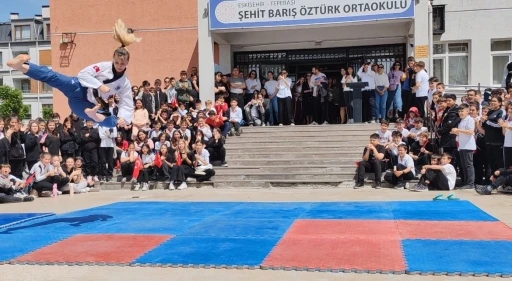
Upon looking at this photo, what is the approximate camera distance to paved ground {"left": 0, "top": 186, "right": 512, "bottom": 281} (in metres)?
4.82

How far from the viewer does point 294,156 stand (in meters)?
14.2

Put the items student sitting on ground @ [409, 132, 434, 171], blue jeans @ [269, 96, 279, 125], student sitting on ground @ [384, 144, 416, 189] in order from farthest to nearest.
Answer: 1. blue jeans @ [269, 96, 279, 125]
2. student sitting on ground @ [409, 132, 434, 171]
3. student sitting on ground @ [384, 144, 416, 189]

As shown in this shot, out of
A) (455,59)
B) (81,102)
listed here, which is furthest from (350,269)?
(455,59)

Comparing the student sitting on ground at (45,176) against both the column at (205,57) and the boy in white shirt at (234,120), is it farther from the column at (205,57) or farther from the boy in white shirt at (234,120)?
the column at (205,57)

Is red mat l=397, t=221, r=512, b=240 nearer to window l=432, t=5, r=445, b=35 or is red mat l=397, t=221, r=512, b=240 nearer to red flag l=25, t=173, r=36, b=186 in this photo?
red flag l=25, t=173, r=36, b=186

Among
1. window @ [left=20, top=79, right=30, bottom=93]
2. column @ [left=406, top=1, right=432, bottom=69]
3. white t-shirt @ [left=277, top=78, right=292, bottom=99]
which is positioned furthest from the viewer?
window @ [left=20, top=79, right=30, bottom=93]

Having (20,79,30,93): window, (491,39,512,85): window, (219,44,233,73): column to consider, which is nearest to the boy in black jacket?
(219,44,233,73): column

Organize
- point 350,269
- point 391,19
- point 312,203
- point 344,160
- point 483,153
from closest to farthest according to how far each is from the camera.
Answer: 1. point 350,269
2. point 312,203
3. point 483,153
4. point 344,160
5. point 391,19

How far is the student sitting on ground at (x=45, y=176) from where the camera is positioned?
1223 cm

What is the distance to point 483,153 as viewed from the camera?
11180 mm

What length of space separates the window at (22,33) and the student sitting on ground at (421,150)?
54.5 metres

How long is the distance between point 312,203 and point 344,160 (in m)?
4.10

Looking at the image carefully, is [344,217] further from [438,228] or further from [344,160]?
[344,160]

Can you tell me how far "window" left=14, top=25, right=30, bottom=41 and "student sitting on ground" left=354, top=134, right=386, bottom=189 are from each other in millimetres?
54140
